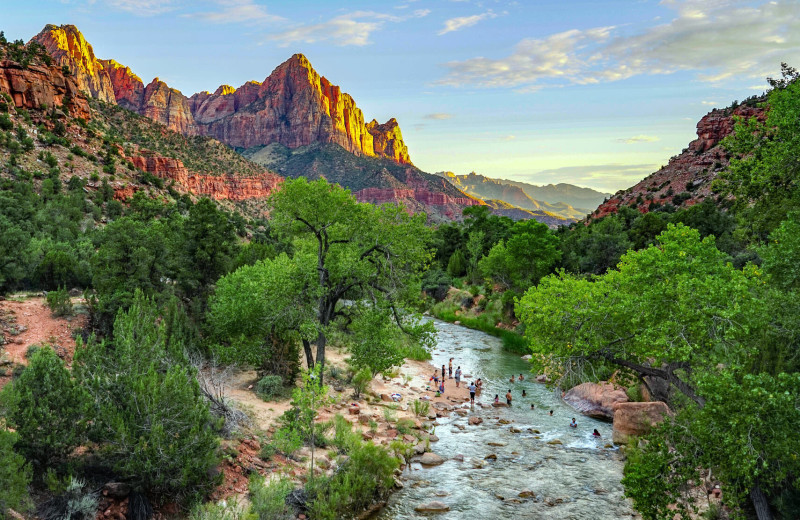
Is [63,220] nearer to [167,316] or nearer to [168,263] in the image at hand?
[168,263]

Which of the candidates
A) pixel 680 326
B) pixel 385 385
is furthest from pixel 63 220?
pixel 680 326

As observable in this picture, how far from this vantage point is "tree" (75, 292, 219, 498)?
1267 cm

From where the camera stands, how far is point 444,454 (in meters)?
22.0

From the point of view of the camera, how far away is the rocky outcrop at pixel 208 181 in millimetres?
82656

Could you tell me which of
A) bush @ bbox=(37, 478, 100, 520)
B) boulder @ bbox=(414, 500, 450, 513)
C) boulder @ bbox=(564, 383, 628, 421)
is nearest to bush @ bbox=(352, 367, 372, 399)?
boulder @ bbox=(414, 500, 450, 513)

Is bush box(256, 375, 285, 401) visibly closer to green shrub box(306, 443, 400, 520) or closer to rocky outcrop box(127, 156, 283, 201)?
green shrub box(306, 443, 400, 520)

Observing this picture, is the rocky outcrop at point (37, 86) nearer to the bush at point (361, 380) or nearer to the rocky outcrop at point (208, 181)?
the rocky outcrop at point (208, 181)

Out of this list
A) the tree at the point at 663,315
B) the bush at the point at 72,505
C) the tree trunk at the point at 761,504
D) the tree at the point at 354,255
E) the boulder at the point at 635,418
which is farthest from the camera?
the boulder at the point at 635,418

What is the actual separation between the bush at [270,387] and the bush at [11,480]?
13161 mm

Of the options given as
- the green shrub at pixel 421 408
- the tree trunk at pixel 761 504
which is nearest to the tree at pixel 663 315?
the tree trunk at pixel 761 504

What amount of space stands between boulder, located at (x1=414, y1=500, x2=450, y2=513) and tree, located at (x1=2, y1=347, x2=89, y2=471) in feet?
35.2

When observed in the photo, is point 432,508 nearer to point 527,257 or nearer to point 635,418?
point 635,418

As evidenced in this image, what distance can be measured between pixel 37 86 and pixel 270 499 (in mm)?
75392

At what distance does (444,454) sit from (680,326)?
12.5 meters
